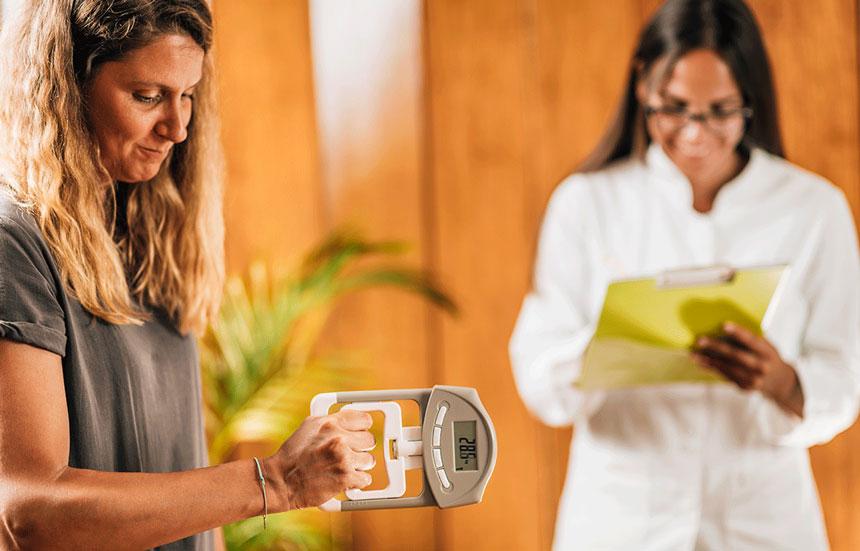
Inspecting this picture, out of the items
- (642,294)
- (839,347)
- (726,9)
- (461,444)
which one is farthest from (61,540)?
(726,9)

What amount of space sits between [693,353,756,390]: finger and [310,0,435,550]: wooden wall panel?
3.88 feet

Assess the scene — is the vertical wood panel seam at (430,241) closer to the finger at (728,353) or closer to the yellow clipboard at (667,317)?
the yellow clipboard at (667,317)

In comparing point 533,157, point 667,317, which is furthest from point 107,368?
point 533,157

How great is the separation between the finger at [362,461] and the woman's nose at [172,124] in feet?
1.41

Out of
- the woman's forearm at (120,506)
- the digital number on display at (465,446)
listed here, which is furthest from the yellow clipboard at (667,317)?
the woman's forearm at (120,506)

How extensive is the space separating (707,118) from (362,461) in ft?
4.42

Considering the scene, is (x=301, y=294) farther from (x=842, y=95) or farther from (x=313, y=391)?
(x=842, y=95)

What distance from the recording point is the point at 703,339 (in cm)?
173

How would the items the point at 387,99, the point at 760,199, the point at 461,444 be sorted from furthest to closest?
the point at 387,99 → the point at 760,199 → the point at 461,444

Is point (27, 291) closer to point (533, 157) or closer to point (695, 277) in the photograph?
point (695, 277)

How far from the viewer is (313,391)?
7.63ft

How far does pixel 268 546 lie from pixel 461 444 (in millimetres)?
1427

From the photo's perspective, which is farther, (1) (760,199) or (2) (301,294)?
(2) (301,294)

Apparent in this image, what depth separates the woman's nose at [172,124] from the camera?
3.45 ft
